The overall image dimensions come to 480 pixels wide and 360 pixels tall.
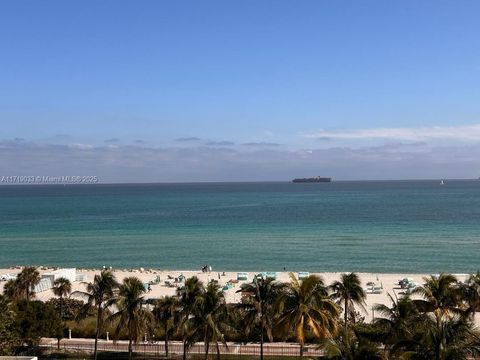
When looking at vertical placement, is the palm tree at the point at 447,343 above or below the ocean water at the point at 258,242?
above

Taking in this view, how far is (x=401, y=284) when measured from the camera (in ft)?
160

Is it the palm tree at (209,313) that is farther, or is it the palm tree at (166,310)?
the palm tree at (166,310)

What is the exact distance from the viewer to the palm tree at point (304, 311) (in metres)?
21.2

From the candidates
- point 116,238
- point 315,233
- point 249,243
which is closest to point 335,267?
point 249,243

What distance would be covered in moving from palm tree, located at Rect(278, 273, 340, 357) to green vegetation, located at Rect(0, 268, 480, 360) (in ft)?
0.13

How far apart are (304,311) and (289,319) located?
2.35 feet

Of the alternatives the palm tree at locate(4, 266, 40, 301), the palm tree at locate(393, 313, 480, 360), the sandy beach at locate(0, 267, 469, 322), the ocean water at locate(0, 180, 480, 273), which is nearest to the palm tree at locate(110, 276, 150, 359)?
the palm tree at locate(393, 313, 480, 360)

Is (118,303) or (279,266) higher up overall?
(118,303)

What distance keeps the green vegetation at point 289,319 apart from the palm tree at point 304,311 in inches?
1.6

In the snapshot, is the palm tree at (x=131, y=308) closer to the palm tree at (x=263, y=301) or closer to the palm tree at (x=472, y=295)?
the palm tree at (x=263, y=301)

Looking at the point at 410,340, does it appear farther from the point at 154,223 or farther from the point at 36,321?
the point at 154,223

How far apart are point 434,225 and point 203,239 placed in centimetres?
4674

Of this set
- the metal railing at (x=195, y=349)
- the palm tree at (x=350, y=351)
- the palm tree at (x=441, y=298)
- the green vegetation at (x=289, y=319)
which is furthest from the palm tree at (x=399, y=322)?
the metal railing at (x=195, y=349)

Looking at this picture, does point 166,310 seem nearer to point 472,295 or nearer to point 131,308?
point 131,308
